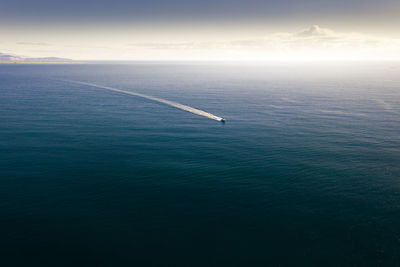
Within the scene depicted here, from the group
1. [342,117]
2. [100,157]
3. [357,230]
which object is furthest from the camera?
[342,117]

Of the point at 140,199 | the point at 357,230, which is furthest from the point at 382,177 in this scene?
the point at 140,199

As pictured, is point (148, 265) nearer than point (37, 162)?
Yes

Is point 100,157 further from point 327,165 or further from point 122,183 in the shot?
point 327,165

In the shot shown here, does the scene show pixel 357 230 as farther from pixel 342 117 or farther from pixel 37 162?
pixel 342 117

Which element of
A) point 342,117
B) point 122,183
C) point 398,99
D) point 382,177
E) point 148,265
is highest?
point 398,99

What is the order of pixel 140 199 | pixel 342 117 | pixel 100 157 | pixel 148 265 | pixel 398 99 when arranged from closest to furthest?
1. pixel 148 265
2. pixel 140 199
3. pixel 100 157
4. pixel 342 117
5. pixel 398 99

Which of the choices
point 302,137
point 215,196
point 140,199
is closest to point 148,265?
point 140,199

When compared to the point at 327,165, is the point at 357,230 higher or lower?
lower
